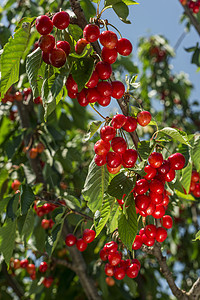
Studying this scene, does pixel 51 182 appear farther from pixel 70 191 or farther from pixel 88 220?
pixel 88 220

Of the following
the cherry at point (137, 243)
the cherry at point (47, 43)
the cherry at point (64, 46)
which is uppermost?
the cherry at point (47, 43)

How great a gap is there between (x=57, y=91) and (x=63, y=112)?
250cm

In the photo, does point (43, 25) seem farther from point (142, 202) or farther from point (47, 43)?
point (142, 202)

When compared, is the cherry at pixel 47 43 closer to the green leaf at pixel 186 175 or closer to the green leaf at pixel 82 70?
the green leaf at pixel 82 70

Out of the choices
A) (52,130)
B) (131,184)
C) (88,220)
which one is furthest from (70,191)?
(131,184)

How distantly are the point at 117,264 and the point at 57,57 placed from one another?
3.80 ft

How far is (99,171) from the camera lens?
1362 mm

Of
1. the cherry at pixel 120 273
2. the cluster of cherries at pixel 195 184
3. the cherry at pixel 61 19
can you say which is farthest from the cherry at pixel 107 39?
the cluster of cherries at pixel 195 184

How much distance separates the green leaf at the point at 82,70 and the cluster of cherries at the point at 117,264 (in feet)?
2.95

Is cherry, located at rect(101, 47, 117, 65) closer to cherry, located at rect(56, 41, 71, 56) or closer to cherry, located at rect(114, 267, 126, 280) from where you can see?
cherry, located at rect(56, 41, 71, 56)

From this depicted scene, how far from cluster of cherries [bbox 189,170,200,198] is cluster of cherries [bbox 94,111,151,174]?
3.41 feet

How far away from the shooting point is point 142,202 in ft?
4.17

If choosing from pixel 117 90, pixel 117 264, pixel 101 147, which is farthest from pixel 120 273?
pixel 117 90

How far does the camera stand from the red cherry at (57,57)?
1.10 m
